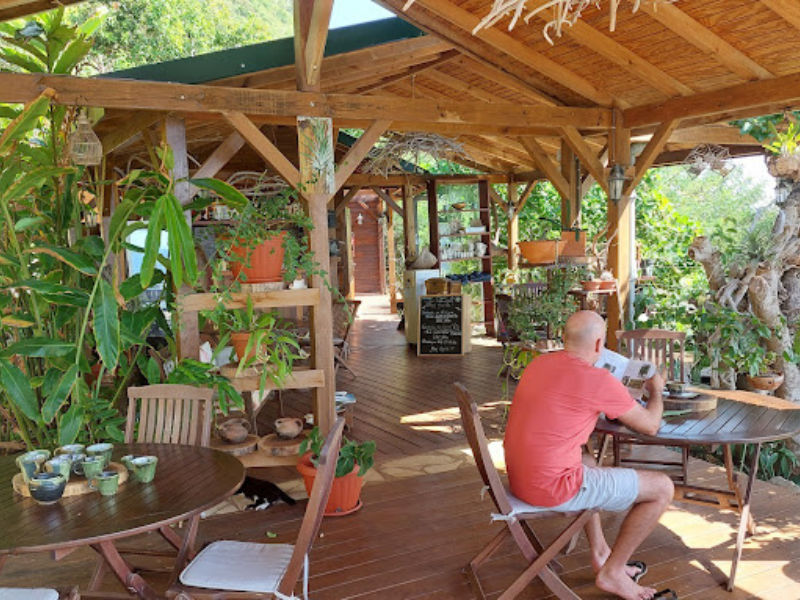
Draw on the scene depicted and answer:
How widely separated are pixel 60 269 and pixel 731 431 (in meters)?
3.58

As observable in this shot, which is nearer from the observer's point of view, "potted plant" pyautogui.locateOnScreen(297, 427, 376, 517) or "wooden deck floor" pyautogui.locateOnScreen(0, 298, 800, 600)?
"wooden deck floor" pyautogui.locateOnScreen(0, 298, 800, 600)

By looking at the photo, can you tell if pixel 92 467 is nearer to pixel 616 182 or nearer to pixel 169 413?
pixel 169 413

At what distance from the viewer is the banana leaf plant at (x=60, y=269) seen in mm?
3461

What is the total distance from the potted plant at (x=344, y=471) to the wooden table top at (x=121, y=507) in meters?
1.06

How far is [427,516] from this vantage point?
12.7ft

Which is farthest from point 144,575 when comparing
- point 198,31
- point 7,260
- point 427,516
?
point 198,31

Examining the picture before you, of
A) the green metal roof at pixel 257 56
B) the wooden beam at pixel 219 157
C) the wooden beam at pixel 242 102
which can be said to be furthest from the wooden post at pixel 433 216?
the wooden beam at pixel 219 157

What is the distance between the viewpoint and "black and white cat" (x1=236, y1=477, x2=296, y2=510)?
4.08 meters

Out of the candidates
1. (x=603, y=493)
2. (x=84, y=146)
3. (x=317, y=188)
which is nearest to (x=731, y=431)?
(x=603, y=493)

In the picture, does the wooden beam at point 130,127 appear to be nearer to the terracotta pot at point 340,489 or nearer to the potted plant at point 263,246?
the potted plant at point 263,246

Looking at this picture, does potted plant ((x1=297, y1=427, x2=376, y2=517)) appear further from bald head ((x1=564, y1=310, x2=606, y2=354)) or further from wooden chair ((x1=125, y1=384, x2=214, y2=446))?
bald head ((x1=564, y1=310, x2=606, y2=354))

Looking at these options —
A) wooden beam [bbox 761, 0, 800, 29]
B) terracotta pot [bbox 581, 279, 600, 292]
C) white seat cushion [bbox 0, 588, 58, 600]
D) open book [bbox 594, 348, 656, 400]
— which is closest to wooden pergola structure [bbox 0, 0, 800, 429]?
wooden beam [bbox 761, 0, 800, 29]

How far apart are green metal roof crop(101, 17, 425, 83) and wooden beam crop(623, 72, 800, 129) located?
6.47 feet

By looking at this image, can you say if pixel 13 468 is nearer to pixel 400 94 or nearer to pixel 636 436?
pixel 636 436
